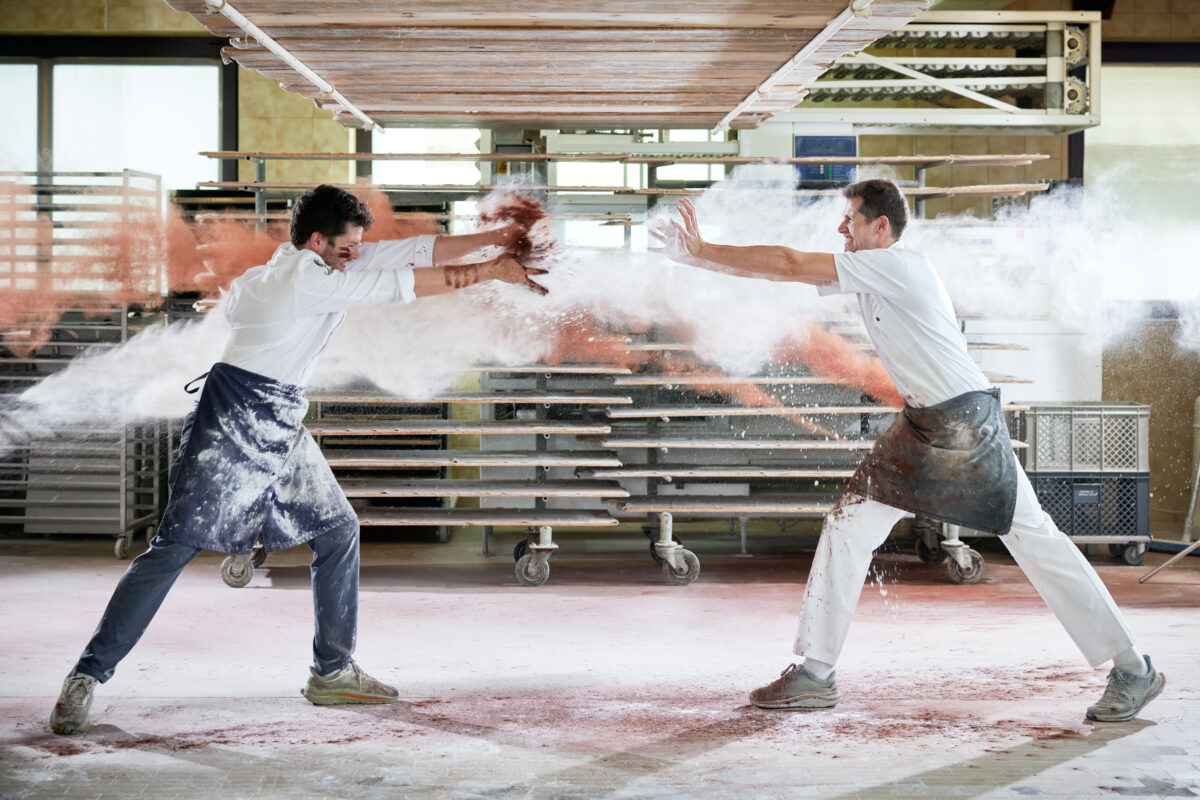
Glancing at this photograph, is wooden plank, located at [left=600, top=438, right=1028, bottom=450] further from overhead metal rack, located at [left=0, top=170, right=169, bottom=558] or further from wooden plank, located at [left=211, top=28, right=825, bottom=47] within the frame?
overhead metal rack, located at [left=0, top=170, right=169, bottom=558]

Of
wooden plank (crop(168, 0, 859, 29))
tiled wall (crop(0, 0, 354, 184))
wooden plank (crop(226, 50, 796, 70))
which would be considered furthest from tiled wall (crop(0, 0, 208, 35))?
wooden plank (crop(168, 0, 859, 29))

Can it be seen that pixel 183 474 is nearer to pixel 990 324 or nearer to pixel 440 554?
pixel 440 554

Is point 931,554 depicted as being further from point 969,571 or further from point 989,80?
point 989,80

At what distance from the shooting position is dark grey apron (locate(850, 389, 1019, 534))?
3.74 m

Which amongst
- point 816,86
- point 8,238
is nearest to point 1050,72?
point 816,86

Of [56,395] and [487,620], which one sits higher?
[56,395]

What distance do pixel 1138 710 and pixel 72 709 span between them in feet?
10.8

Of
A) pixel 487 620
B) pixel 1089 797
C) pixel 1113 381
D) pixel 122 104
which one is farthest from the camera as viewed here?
pixel 122 104

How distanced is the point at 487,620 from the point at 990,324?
4.01 m

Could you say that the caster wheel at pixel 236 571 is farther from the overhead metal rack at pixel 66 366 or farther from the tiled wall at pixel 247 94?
the tiled wall at pixel 247 94

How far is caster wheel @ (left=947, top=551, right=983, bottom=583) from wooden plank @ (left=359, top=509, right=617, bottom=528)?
1.87 meters

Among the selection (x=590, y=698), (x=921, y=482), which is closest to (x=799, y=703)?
(x=590, y=698)

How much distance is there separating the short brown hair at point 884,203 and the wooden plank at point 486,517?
8.94 feet

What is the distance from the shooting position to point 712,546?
778 centimetres
